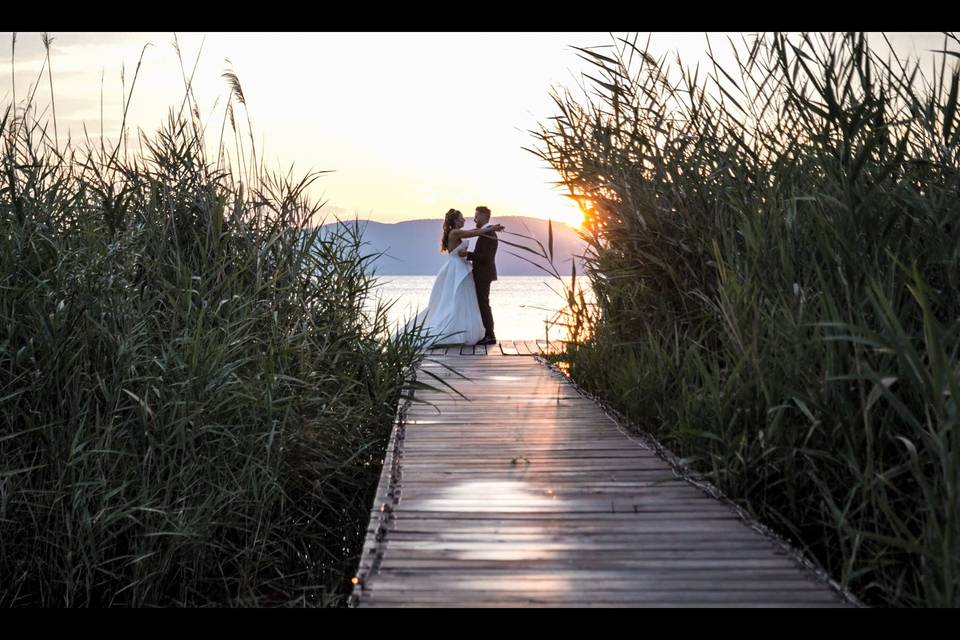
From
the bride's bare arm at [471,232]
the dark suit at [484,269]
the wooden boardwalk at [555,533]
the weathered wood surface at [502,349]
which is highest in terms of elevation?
the bride's bare arm at [471,232]

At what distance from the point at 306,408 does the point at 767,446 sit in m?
2.22

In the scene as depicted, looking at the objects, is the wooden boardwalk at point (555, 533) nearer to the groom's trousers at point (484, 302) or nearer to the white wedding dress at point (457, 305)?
the white wedding dress at point (457, 305)

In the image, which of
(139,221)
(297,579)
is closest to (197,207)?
(139,221)

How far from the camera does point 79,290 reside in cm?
365

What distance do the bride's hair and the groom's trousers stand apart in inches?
22.7

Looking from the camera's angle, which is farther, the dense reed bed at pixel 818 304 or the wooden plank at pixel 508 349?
the wooden plank at pixel 508 349

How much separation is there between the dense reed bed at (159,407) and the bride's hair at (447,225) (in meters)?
5.23

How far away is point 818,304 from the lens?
122 inches

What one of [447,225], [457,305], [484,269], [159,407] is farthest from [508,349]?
[159,407]

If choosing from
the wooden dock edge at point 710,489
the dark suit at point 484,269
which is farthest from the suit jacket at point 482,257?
the wooden dock edge at point 710,489

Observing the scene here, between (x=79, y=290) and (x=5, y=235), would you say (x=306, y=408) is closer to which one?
(x=79, y=290)

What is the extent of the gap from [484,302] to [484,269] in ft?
1.17

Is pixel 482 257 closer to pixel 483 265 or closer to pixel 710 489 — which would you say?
pixel 483 265

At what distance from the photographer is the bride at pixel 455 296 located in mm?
9680
